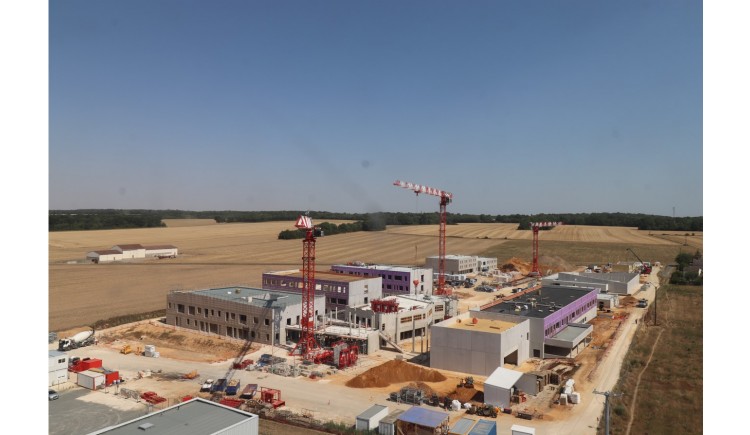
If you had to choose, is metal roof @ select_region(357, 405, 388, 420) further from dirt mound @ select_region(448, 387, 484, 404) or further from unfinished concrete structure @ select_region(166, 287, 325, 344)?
unfinished concrete structure @ select_region(166, 287, 325, 344)

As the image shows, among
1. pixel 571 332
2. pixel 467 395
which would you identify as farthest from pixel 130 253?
pixel 467 395

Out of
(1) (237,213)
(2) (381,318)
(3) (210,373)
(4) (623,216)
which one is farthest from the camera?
(1) (237,213)

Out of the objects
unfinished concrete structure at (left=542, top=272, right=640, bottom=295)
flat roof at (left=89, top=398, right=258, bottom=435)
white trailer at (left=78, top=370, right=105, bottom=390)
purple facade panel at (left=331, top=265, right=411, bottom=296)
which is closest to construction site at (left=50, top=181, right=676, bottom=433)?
white trailer at (left=78, top=370, right=105, bottom=390)

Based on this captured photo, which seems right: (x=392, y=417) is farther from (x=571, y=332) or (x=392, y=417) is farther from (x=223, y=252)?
(x=223, y=252)

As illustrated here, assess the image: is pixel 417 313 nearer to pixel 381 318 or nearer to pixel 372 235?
pixel 381 318

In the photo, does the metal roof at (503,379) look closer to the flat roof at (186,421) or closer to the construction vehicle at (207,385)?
the flat roof at (186,421)

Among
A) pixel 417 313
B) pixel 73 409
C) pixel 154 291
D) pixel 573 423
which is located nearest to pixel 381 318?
pixel 417 313
